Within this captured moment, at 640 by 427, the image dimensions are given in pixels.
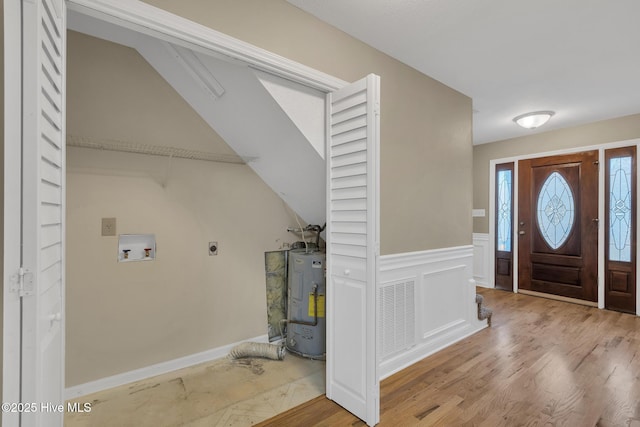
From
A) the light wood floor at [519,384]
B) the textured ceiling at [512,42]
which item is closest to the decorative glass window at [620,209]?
the textured ceiling at [512,42]

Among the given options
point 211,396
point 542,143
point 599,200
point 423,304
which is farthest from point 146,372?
point 542,143

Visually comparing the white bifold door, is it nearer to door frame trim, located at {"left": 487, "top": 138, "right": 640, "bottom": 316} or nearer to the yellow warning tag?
the yellow warning tag

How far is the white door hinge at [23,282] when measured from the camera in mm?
738

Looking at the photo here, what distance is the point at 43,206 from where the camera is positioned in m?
0.88

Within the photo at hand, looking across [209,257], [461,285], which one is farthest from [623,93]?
[209,257]

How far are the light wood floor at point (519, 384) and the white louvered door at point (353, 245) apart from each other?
21cm

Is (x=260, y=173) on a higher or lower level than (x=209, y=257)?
higher

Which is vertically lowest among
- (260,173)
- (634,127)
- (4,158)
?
(4,158)

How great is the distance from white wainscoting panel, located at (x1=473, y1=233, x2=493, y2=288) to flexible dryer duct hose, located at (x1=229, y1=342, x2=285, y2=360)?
3.96m

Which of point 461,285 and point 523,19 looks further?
point 461,285

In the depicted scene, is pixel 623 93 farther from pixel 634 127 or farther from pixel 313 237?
pixel 313 237

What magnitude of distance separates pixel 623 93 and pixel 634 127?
3.18ft

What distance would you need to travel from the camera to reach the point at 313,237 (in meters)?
3.20

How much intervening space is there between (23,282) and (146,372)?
1955mm
